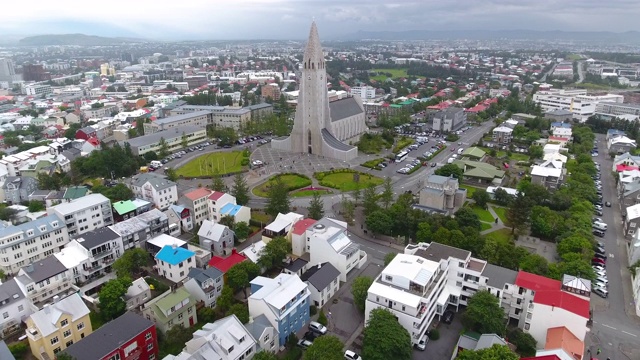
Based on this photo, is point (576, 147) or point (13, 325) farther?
point (576, 147)

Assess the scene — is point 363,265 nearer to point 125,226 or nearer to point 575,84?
point 125,226

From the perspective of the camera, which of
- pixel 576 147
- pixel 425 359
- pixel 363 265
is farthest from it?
pixel 576 147

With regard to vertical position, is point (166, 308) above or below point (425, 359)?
above

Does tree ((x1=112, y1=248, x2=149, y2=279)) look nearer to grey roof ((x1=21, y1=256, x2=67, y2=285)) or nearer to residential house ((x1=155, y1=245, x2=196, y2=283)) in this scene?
residential house ((x1=155, y1=245, x2=196, y2=283))

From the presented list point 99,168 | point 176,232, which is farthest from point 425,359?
point 99,168

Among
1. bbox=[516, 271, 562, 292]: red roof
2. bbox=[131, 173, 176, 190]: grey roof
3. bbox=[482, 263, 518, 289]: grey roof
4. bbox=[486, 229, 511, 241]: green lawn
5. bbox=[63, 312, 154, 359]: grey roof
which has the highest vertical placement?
bbox=[131, 173, 176, 190]: grey roof

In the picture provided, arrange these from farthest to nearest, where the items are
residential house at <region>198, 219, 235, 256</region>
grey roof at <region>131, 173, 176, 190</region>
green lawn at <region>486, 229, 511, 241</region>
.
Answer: grey roof at <region>131, 173, 176, 190</region> < green lawn at <region>486, 229, 511, 241</region> < residential house at <region>198, 219, 235, 256</region>

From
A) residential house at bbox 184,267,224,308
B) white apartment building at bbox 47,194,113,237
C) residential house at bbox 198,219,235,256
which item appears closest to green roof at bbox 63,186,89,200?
white apartment building at bbox 47,194,113,237
